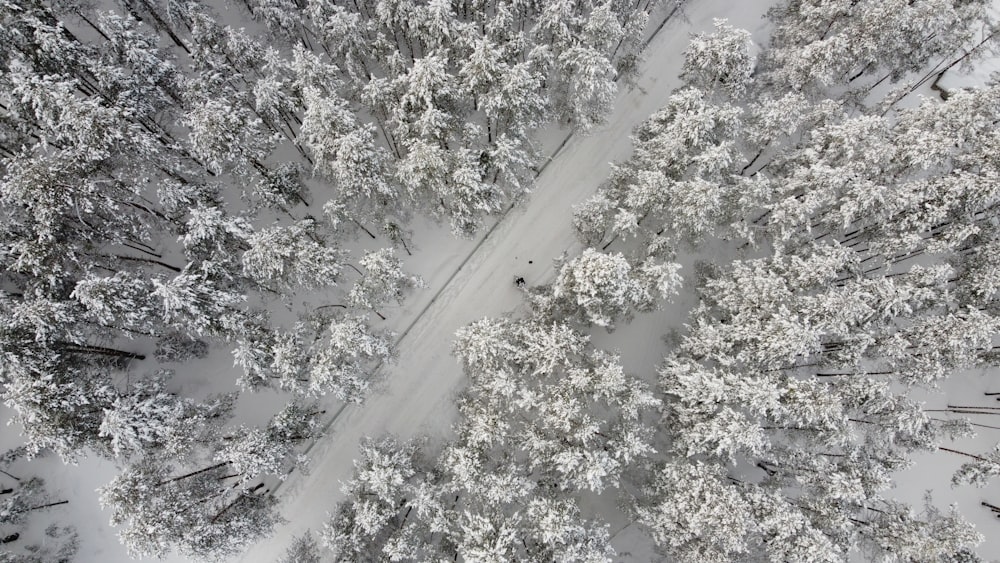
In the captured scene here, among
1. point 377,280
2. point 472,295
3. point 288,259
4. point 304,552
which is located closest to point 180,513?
point 304,552

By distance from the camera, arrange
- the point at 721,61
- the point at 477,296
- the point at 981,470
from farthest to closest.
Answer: the point at 477,296 → the point at 721,61 → the point at 981,470

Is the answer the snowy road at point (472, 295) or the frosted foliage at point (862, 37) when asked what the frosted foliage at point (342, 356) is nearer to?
the snowy road at point (472, 295)

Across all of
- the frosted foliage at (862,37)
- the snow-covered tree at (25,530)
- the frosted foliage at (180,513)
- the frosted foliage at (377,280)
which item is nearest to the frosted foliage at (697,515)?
the frosted foliage at (377,280)

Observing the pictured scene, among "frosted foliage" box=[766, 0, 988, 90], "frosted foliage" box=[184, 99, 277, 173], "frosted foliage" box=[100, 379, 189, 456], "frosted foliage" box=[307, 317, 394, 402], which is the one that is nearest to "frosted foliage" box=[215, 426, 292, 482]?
"frosted foliage" box=[100, 379, 189, 456]

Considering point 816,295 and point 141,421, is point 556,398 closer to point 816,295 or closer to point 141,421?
point 816,295

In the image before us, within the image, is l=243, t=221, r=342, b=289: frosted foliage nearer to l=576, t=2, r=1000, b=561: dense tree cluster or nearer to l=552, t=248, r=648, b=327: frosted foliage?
l=552, t=248, r=648, b=327: frosted foliage

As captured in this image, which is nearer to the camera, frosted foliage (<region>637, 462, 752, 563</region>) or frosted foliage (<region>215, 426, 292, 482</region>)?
frosted foliage (<region>637, 462, 752, 563</region>)
